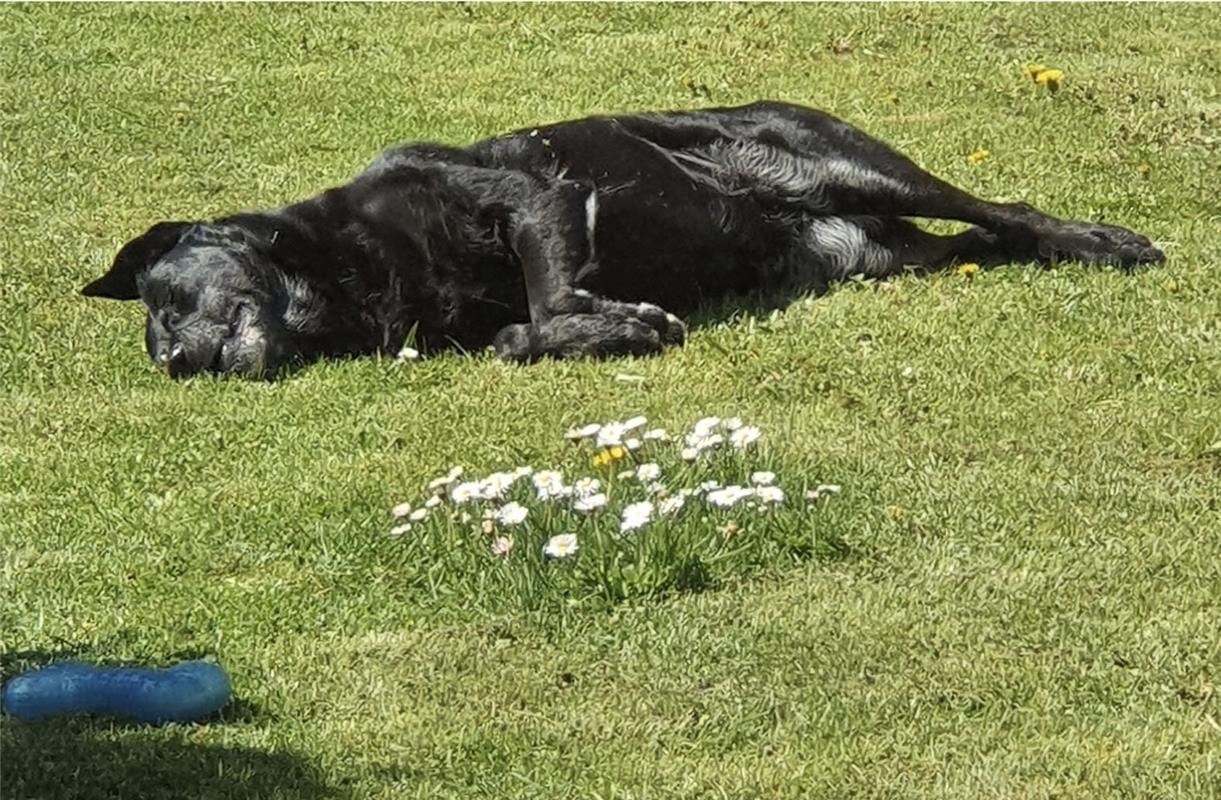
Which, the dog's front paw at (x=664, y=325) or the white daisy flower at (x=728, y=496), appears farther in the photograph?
A: the dog's front paw at (x=664, y=325)

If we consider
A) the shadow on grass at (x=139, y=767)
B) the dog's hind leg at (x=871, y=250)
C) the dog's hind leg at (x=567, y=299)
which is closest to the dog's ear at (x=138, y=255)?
the dog's hind leg at (x=567, y=299)

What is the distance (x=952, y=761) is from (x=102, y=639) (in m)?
2.25

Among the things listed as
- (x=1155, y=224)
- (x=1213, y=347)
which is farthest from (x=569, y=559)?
A: (x=1155, y=224)

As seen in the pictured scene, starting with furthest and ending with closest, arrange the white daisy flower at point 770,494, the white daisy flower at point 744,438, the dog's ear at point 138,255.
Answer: the dog's ear at point 138,255, the white daisy flower at point 744,438, the white daisy flower at point 770,494

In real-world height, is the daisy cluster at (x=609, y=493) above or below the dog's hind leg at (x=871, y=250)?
above

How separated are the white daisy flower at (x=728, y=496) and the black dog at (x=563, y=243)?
88.2 inches

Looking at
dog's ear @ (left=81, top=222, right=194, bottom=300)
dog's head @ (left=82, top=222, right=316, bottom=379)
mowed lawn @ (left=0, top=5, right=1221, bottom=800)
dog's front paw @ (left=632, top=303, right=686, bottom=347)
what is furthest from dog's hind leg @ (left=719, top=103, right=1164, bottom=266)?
dog's ear @ (left=81, top=222, right=194, bottom=300)

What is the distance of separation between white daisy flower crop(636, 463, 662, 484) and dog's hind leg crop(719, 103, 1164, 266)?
11.2ft

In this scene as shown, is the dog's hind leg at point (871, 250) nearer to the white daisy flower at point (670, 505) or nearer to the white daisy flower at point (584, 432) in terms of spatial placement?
the white daisy flower at point (584, 432)

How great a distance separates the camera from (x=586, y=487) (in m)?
5.83

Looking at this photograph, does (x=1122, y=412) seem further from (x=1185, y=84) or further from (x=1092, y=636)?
(x=1185, y=84)

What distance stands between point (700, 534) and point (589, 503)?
32cm

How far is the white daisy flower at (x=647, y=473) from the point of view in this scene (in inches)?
233

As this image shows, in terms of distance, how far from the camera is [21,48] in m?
14.3
